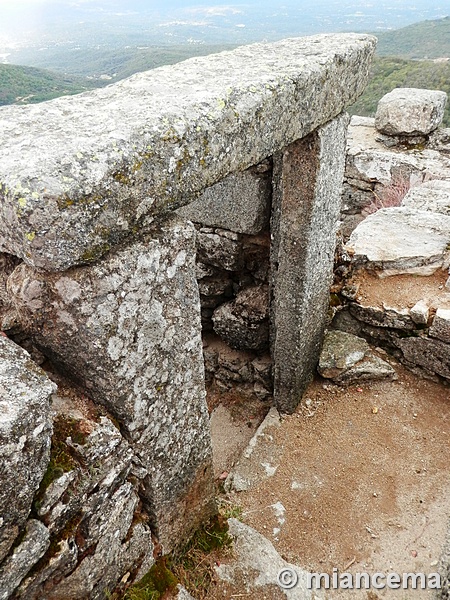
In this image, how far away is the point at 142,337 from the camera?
229 cm

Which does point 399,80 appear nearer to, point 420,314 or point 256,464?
point 420,314

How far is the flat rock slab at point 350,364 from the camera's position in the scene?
5.01 meters

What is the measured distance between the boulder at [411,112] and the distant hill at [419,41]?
6296cm

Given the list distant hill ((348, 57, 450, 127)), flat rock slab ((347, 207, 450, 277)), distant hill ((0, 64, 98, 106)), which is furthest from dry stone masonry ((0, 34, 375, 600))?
distant hill ((0, 64, 98, 106))

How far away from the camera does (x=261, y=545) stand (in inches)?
133

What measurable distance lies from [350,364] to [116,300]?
11.4ft

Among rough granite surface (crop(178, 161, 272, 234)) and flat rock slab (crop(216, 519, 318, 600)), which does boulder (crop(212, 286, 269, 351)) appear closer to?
rough granite surface (crop(178, 161, 272, 234))

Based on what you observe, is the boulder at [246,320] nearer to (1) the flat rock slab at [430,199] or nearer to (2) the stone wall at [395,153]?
(1) the flat rock slab at [430,199]

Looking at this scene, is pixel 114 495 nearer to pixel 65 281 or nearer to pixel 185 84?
pixel 65 281

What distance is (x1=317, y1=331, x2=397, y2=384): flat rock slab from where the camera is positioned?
5008mm

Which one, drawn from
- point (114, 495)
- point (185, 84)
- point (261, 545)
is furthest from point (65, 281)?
point (261, 545)

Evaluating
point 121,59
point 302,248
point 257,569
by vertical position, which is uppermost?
point 302,248

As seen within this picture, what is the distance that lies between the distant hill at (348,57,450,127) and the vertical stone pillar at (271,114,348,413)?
685 inches

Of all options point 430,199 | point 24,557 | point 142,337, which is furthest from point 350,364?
point 24,557
